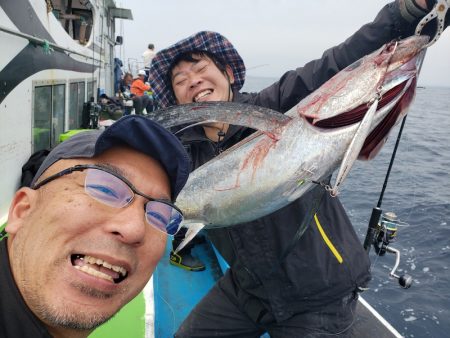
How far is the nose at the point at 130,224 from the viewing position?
115 cm

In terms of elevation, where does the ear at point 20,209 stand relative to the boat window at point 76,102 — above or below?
above

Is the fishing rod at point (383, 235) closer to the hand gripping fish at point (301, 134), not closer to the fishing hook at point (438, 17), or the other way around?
the hand gripping fish at point (301, 134)

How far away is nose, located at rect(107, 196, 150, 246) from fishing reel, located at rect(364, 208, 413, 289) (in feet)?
8.17

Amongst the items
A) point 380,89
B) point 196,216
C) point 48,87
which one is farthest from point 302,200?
point 48,87

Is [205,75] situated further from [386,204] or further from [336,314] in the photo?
[386,204]

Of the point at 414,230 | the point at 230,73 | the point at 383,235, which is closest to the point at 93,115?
the point at 230,73

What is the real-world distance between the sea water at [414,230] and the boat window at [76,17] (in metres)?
7.95

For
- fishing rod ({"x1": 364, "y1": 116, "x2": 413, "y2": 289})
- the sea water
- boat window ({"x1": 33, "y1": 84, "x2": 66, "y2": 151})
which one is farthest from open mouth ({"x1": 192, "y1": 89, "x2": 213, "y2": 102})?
boat window ({"x1": 33, "y1": 84, "x2": 66, "y2": 151})

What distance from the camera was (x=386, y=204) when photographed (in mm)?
8469

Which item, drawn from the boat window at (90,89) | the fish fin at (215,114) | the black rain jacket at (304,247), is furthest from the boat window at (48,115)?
the fish fin at (215,114)

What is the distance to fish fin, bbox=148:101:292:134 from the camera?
1.65m

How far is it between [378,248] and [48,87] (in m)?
5.03

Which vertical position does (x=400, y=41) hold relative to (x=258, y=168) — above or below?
above

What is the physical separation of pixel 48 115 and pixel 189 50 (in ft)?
13.8
